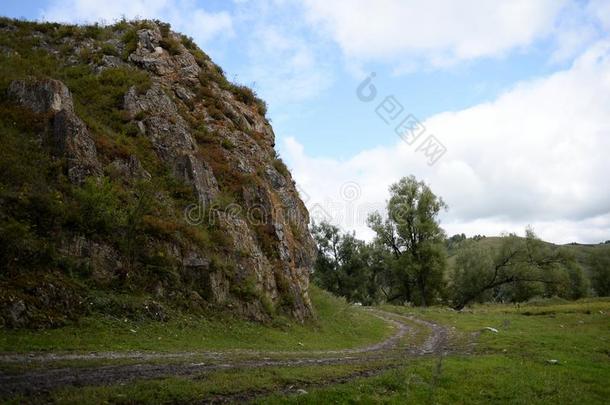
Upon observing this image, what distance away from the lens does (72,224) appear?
77.0 ft

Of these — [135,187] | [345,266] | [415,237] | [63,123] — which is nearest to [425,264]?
[415,237]

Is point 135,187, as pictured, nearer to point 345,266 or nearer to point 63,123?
point 63,123

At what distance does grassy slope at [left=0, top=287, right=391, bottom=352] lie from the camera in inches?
659

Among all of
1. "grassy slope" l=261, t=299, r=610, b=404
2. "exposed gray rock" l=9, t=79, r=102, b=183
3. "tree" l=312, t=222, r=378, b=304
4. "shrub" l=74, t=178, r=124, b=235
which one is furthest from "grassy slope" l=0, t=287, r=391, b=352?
"tree" l=312, t=222, r=378, b=304

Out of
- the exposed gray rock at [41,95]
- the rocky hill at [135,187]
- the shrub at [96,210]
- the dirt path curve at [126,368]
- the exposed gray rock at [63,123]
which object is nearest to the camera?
the dirt path curve at [126,368]

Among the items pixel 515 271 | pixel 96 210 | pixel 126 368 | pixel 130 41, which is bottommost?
pixel 126 368

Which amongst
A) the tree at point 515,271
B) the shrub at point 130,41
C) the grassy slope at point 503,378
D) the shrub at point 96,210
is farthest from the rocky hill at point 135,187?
the tree at point 515,271

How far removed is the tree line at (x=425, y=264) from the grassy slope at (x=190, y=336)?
38.0m

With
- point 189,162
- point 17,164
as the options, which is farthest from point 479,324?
point 17,164

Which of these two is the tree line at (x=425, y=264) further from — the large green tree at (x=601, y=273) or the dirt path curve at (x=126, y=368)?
the dirt path curve at (x=126, y=368)

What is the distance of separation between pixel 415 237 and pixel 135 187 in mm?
54852

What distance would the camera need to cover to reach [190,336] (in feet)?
73.5

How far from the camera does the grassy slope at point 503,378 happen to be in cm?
1375

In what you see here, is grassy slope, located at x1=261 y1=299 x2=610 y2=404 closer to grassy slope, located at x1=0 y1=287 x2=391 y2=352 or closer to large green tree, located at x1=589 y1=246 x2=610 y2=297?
grassy slope, located at x1=0 y1=287 x2=391 y2=352
